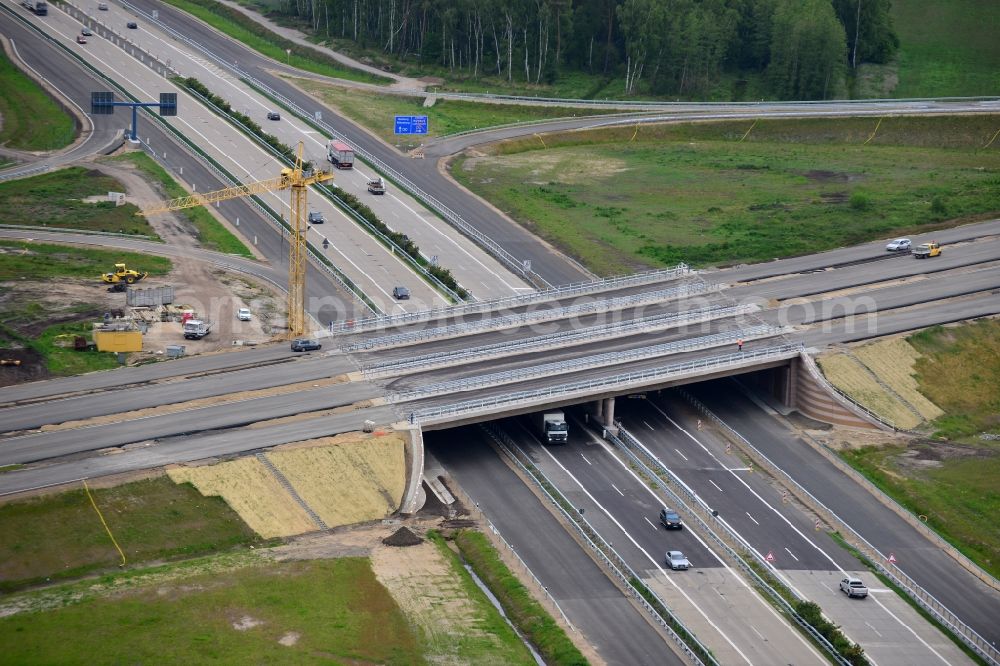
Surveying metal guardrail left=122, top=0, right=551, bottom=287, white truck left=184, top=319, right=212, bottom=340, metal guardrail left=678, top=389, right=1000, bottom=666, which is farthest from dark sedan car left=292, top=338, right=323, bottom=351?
metal guardrail left=678, top=389, right=1000, bottom=666

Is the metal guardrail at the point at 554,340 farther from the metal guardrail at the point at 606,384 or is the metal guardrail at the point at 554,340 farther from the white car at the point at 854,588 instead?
the white car at the point at 854,588

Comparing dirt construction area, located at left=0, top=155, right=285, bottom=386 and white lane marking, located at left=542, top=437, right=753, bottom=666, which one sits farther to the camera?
dirt construction area, located at left=0, top=155, right=285, bottom=386

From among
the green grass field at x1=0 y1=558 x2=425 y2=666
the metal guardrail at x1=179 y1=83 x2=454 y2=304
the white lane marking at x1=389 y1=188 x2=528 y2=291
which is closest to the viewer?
the green grass field at x1=0 y1=558 x2=425 y2=666

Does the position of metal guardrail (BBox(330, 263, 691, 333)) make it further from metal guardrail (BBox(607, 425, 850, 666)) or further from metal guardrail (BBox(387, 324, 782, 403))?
metal guardrail (BBox(607, 425, 850, 666))

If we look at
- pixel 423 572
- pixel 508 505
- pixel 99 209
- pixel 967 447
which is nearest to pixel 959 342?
pixel 967 447

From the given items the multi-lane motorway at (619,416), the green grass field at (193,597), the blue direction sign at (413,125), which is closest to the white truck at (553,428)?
the multi-lane motorway at (619,416)

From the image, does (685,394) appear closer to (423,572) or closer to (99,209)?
(423,572)

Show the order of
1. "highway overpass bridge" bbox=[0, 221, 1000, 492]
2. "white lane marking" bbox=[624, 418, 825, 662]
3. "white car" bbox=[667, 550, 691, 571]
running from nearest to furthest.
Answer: "white lane marking" bbox=[624, 418, 825, 662] → "white car" bbox=[667, 550, 691, 571] → "highway overpass bridge" bbox=[0, 221, 1000, 492]
